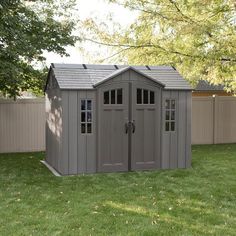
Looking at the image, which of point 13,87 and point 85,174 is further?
point 13,87

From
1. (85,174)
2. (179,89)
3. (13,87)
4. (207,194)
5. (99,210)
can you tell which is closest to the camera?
(99,210)

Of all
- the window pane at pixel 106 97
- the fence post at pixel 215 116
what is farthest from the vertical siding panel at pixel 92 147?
the fence post at pixel 215 116

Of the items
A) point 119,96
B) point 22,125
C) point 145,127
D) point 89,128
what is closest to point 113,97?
point 119,96

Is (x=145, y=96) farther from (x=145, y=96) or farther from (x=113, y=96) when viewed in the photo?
(x=113, y=96)

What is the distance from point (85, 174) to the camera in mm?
8828

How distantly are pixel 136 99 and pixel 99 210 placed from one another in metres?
3.53

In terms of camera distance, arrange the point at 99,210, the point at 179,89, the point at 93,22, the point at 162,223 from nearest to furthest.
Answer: the point at 162,223 → the point at 99,210 → the point at 179,89 → the point at 93,22

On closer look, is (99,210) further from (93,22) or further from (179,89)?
(93,22)

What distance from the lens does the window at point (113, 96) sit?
891 cm

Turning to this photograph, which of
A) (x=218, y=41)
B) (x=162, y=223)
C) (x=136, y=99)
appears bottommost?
(x=162, y=223)

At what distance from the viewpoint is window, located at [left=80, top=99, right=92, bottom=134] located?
8.82 m

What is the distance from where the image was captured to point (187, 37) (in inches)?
486

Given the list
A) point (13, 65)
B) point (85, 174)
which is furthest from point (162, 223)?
point (13, 65)

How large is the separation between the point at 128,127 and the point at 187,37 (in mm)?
4553
